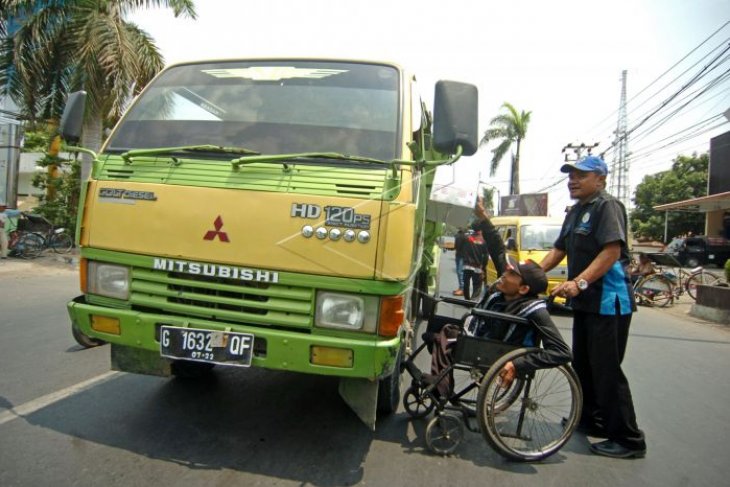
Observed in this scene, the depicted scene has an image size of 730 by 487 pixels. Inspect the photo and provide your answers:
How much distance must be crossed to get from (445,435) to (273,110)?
89.4 inches

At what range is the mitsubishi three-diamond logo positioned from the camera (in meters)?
2.79

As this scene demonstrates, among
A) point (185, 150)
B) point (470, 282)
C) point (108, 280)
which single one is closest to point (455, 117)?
point (185, 150)

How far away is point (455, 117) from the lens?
310 centimetres

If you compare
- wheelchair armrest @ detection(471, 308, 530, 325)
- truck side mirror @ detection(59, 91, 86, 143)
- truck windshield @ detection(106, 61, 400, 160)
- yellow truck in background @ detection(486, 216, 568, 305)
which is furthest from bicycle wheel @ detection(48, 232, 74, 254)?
wheelchair armrest @ detection(471, 308, 530, 325)

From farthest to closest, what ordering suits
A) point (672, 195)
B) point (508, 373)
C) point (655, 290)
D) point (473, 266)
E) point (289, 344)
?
point (672, 195)
point (655, 290)
point (473, 266)
point (508, 373)
point (289, 344)

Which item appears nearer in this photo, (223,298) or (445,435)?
(223,298)

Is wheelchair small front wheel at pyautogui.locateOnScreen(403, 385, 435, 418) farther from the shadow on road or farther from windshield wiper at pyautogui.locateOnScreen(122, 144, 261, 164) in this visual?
windshield wiper at pyautogui.locateOnScreen(122, 144, 261, 164)

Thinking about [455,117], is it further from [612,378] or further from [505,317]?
[612,378]

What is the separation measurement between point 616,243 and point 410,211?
4.67 ft

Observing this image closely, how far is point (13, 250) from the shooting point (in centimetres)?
1284

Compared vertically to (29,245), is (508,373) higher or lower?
lower

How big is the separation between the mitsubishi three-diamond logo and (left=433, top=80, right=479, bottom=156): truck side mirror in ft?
4.36

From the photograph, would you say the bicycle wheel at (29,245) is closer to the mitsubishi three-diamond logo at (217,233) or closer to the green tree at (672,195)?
the mitsubishi three-diamond logo at (217,233)

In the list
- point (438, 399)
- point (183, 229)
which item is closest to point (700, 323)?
point (438, 399)
